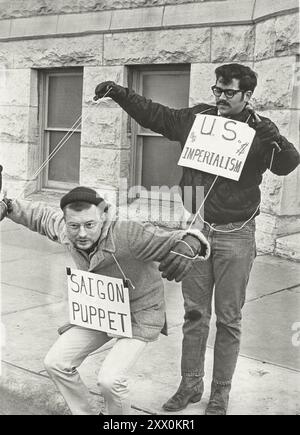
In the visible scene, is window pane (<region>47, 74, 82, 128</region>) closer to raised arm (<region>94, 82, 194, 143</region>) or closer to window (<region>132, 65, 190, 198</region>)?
window (<region>132, 65, 190, 198</region>)

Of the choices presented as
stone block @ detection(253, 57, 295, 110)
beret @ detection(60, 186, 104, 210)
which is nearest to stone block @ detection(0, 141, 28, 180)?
stone block @ detection(253, 57, 295, 110)

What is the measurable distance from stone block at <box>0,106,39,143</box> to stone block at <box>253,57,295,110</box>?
13.1 ft

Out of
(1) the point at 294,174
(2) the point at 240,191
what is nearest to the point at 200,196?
(2) the point at 240,191

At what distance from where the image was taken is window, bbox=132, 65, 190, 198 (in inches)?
374

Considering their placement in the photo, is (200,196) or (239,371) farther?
(239,371)

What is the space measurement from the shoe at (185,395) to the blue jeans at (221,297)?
0.06 meters

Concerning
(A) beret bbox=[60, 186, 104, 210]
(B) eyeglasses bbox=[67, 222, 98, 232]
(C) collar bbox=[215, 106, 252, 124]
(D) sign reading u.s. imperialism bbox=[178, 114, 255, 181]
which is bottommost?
(B) eyeglasses bbox=[67, 222, 98, 232]

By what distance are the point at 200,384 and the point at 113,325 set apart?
2.66 ft

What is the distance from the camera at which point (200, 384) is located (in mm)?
4152

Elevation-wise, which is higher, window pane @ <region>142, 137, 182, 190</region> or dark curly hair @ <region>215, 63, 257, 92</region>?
Answer: dark curly hair @ <region>215, 63, 257, 92</region>

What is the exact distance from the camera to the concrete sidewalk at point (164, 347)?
4219 millimetres

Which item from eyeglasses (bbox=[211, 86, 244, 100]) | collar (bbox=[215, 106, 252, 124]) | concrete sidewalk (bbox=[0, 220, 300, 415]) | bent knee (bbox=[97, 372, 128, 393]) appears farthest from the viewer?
concrete sidewalk (bbox=[0, 220, 300, 415])

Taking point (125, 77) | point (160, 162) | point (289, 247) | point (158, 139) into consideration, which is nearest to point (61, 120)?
point (125, 77)

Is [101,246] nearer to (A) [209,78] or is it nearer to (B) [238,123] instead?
(B) [238,123]
